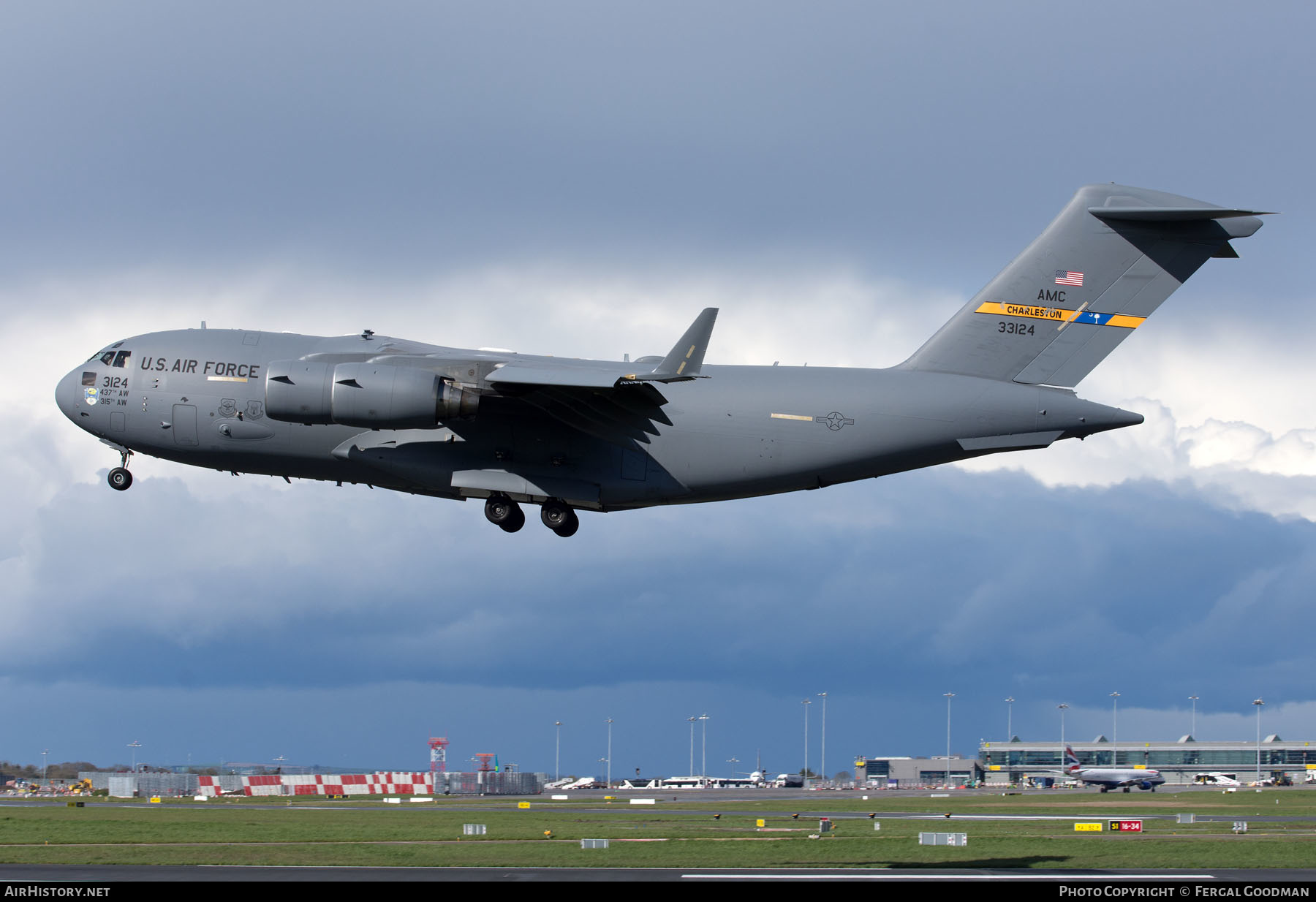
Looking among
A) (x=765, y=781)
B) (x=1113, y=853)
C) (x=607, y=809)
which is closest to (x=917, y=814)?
(x=607, y=809)

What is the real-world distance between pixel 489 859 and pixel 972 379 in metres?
9.02

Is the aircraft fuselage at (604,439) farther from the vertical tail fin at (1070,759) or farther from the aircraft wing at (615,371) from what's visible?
the vertical tail fin at (1070,759)

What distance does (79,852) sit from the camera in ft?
63.4

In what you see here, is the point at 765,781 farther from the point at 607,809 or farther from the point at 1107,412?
the point at 1107,412

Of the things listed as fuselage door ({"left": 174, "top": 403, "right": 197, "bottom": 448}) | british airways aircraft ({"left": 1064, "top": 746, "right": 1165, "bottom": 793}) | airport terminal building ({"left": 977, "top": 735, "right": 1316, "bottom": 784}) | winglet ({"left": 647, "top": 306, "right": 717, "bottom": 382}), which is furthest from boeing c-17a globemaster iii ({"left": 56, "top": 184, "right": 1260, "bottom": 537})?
airport terminal building ({"left": 977, "top": 735, "right": 1316, "bottom": 784})

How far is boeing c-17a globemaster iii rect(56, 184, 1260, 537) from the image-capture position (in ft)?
54.3

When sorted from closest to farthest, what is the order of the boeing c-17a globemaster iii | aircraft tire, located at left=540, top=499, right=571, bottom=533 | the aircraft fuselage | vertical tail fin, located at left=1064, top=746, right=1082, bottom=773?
the boeing c-17a globemaster iii, the aircraft fuselage, aircraft tire, located at left=540, top=499, right=571, bottom=533, vertical tail fin, located at left=1064, top=746, right=1082, bottom=773

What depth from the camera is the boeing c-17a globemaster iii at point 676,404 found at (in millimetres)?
16562

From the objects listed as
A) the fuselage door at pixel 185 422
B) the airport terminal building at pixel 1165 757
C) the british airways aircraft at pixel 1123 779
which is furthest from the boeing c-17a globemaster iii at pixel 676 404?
the airport terminal building at pixel 1165 757

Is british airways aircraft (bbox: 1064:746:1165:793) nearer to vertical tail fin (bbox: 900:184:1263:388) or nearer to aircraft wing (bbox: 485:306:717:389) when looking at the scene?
vertical tail fin (bbox: 900:184:1263:388)

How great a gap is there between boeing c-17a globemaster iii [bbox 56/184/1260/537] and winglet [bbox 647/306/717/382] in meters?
1.06

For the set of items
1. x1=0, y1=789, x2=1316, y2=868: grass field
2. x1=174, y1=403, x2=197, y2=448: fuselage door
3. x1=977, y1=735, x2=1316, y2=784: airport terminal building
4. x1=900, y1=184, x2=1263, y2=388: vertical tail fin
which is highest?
x1=900, y1=184, x2=1263, y2=388: vertical tail fin

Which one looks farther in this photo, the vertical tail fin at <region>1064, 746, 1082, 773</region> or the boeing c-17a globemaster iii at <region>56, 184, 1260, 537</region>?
the vertical tail fin at <region>1064, 746, 1082, 773</region>

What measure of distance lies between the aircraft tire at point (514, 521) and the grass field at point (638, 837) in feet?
14.3
